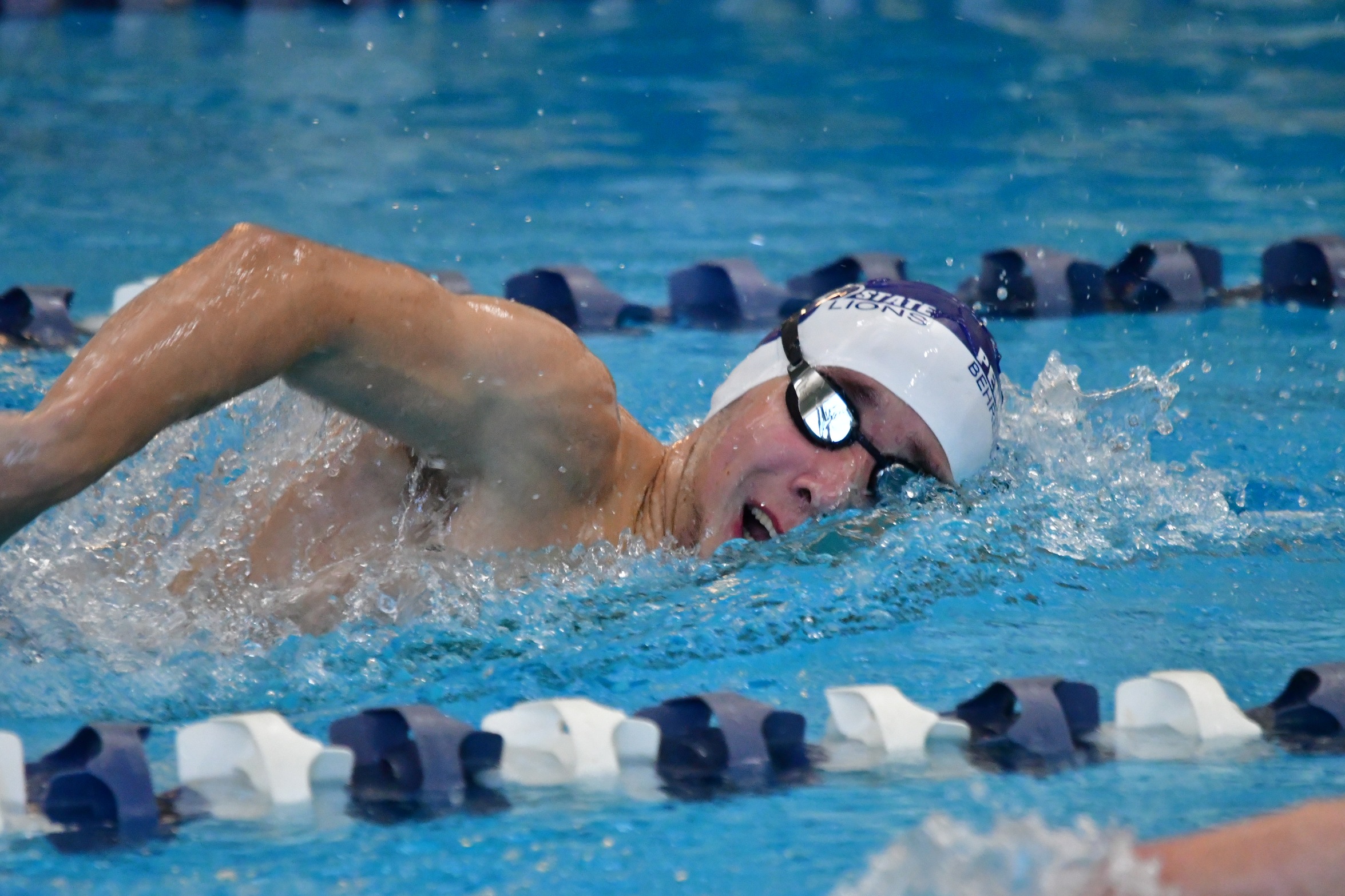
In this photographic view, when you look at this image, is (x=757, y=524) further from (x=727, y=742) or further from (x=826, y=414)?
(x=727, y=742)

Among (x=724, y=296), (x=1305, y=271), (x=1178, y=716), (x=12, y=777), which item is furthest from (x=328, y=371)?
(x=1305, y=271)

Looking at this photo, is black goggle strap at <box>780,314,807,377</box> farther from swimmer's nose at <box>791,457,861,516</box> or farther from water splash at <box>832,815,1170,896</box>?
water splash at <box>832,815,1170,896</box>

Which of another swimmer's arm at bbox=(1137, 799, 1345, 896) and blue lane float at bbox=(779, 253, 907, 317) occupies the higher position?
blue lane float at bbox=(779, 253, 907, 317)

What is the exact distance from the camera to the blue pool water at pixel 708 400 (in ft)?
5.82

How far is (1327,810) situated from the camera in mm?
1048

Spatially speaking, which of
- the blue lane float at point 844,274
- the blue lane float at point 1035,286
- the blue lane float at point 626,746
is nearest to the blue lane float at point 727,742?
Answer: the blue lane float at point 626,746

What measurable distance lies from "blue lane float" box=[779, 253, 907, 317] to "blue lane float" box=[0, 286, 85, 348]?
83.3 inches

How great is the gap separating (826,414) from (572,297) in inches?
92.6

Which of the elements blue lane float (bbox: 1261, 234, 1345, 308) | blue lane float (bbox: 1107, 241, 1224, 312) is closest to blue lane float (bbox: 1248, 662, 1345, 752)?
blue lane float (bbox: 1107, 241, 1224, 312)

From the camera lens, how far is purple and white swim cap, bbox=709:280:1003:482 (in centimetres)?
254

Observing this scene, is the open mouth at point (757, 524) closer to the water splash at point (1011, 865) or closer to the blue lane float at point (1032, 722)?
the blue lane float at point (1032, 722)

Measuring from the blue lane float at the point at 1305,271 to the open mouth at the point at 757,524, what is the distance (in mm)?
3286

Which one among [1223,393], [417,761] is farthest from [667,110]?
[417,761]

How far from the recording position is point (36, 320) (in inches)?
167
